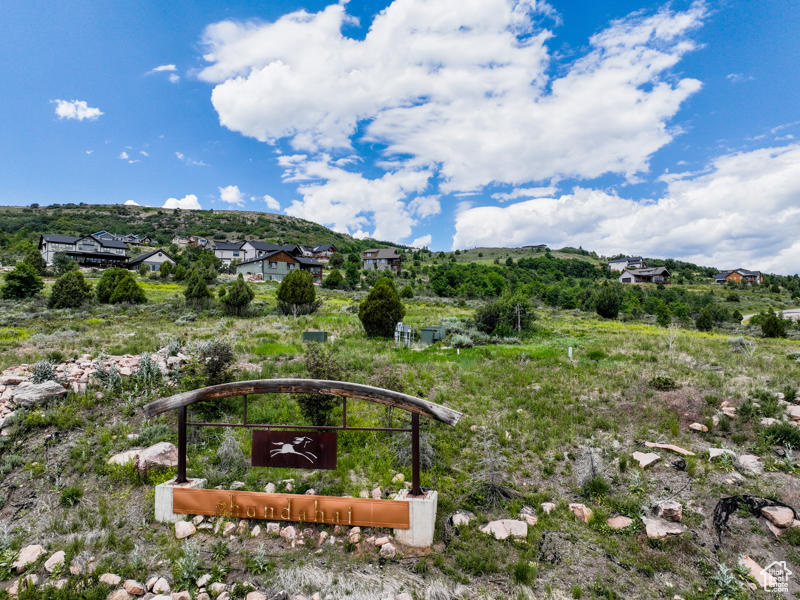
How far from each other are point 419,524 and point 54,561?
206 inches

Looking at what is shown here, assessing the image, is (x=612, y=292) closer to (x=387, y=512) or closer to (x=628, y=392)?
(x=628, y=392)

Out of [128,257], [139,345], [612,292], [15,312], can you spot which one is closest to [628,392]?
[139,345]

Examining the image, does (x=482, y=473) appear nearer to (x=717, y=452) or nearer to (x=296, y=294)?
(x=717, y=452)

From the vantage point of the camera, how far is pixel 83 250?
71.4 meters

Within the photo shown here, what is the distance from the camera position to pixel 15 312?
2611 centimetres

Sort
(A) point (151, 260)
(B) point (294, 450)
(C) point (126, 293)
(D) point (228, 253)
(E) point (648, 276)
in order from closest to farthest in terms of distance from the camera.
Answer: (B) point (294, 450), (C) point (126, 293), (A) point (151, 260), (D) point (228, 253), (E) point (648, 276)

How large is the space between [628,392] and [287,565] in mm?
10784

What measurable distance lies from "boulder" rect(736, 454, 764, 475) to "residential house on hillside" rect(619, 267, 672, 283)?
3961 inches

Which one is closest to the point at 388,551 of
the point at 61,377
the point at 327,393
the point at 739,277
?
the point at 327,393

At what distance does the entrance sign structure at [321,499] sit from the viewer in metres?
5.85

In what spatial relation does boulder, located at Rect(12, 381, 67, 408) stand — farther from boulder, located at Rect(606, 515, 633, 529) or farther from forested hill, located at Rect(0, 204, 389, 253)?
forested hill, located at Rect(0, 204, 389, 253)

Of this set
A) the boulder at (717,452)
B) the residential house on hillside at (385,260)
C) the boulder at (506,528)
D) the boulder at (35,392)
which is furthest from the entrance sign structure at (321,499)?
the residential house on hillside at (385,260)

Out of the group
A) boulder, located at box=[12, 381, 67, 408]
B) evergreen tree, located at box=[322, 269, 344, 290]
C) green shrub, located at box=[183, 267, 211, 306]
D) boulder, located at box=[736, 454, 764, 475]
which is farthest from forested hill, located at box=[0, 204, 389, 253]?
boulder, located at box=[736, 454, 764, 475]

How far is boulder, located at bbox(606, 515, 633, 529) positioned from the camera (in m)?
6.25
